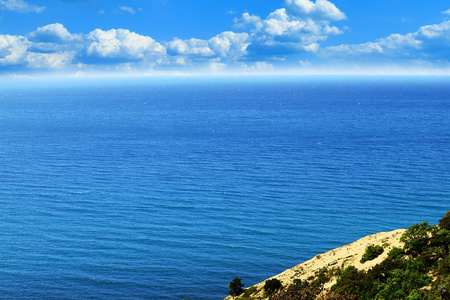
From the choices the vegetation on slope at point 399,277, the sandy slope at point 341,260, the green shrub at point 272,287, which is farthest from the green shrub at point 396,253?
the green shrub at point 272,287

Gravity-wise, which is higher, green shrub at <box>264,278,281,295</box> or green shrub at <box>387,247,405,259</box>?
green shrub at <box>387,247,405,259</box>

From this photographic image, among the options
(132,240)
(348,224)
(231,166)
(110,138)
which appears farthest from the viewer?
(110,138)

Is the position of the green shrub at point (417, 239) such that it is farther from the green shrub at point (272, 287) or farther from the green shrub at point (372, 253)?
the green shrub at point (272, 287)

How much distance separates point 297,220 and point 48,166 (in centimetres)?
7119

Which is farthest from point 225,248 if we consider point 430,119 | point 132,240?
point 430,119

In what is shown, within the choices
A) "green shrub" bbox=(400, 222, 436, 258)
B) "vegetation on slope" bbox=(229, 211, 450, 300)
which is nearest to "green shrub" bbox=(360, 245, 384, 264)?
"vegetation on slope" bbox=(229, 211, 450, 300)

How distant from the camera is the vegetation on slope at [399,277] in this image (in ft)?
99.8

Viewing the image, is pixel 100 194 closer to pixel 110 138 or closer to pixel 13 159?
pixel 13 159

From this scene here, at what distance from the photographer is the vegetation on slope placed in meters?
30.4

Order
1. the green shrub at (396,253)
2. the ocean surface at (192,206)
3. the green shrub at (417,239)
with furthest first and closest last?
the ocean surface at (192,206), the green shrub at (396,253), the green shrub at (417,239)

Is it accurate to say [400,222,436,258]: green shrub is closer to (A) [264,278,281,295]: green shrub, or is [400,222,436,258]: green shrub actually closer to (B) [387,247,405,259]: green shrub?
(B) [387,247,405,259]: green shrub

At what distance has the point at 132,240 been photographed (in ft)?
217

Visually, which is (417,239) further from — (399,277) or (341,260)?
(341,260)

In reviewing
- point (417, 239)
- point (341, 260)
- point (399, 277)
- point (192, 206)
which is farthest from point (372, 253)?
point (192, 206)
